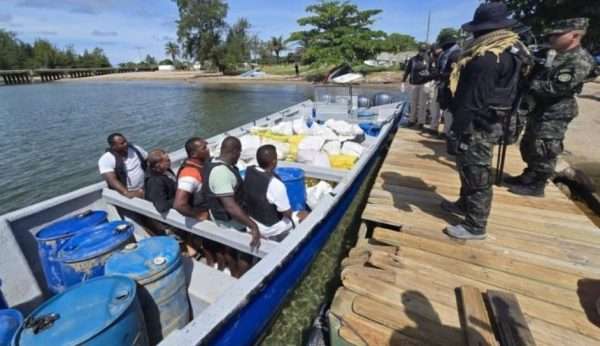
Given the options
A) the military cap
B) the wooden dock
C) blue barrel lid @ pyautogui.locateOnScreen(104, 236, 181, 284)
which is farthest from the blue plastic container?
blue barrel lid @ pyautogui.locateOnScreen(104, 236, 181, 284)

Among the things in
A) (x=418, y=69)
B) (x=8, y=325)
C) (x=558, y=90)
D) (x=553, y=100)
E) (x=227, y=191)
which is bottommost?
(x=8, y=325)

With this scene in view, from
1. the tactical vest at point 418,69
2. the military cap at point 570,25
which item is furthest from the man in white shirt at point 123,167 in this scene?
the military cap at point 570,25

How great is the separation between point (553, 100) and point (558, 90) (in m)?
0.30

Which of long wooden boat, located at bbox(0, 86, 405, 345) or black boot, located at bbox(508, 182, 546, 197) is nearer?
long wooden boat, located at bbox(0, 86, 405, 345)

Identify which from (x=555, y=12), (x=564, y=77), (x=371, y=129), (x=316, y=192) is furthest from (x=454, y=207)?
(x=555, y=12)

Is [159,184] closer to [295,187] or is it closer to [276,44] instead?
[295,187]

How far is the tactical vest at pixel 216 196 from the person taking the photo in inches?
99.9

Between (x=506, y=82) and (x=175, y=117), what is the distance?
1709 centimetres

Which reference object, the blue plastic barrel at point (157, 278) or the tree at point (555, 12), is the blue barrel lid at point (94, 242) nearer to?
the blue plastic barrel at point (157, 278)

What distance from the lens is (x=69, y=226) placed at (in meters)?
2.69

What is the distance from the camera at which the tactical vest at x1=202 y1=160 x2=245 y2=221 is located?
2537 mm

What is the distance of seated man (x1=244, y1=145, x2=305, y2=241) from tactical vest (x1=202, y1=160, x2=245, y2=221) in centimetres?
6

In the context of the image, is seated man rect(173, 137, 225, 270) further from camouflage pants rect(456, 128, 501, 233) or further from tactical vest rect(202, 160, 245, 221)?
camouflage pants rect(456, 128, 501, 233)

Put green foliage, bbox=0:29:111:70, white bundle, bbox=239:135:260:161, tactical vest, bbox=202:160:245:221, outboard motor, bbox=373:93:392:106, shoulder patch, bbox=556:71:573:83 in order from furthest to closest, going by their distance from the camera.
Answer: green foliage, bbox=0:29:111:70, outboard motor, bbox=373:93:392:106, white bundle, bbox=239:135:260:161, shoulder patch, bbox=556:71:573:83, tactical vest, bbox=202:160:245:221
